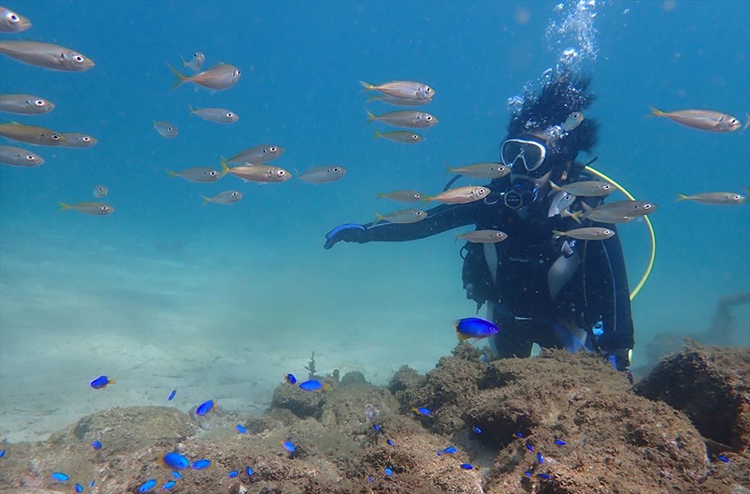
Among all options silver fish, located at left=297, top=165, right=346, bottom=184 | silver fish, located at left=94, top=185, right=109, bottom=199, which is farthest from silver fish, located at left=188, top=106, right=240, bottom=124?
silver fish, located at left=94, top=185, right=109, bottom=199

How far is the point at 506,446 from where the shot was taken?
2895mm

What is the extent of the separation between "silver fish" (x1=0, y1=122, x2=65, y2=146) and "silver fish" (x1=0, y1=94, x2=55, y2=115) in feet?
1.35

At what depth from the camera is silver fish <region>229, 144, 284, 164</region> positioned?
18.6ft

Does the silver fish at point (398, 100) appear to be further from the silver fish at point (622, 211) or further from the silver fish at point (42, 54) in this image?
the silver fish at point (42, 54)

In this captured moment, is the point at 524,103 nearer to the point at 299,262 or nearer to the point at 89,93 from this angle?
the point at 299,262

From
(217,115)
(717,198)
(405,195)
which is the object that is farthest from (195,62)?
(717,198)

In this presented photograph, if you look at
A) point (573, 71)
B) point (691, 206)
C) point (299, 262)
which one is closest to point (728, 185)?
point (691, 206)

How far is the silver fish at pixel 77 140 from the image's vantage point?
4961 millimetres

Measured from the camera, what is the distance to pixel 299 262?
3284 cm

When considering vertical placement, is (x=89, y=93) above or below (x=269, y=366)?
above

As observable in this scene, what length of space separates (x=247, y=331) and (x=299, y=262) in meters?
19.6

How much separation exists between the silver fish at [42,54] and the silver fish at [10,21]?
0.16 metres

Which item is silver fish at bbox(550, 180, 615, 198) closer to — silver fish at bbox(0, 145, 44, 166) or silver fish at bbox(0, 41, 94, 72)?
silver fish at bbox(0, 41, 94, 72)

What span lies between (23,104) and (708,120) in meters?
8.01
